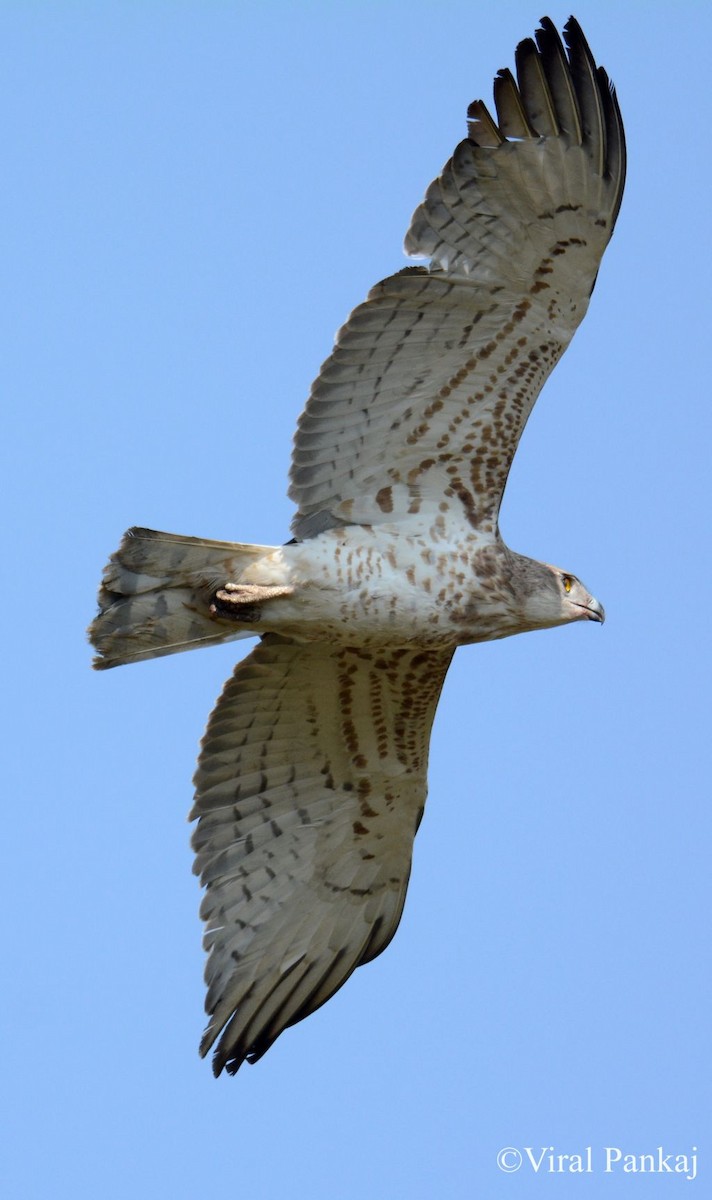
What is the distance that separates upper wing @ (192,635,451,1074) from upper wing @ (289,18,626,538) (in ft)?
3.71

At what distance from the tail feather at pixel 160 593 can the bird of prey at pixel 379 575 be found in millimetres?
11

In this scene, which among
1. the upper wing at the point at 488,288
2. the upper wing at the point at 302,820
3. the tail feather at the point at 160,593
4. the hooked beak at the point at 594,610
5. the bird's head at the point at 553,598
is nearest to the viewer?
the upper wing at the point at 488,288

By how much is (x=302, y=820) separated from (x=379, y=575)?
70.8 inches

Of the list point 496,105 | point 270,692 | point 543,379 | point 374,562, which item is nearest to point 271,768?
point 270,692

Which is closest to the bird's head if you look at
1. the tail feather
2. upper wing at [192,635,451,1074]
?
upper wing at [192,635,451,1074]

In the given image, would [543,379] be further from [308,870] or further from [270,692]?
[308,870]

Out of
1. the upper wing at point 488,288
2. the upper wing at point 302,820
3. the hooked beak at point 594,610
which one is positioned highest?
the upper wing at point 488,288

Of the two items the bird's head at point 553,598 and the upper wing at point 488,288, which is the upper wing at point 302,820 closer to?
the bird's head at point 553,598

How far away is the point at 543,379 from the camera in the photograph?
10.7 meters

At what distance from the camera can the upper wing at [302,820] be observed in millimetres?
11320

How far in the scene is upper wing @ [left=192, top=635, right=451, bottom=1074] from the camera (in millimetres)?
11320

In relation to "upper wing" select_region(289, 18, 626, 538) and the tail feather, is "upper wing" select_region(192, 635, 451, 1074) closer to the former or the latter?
the tail feather

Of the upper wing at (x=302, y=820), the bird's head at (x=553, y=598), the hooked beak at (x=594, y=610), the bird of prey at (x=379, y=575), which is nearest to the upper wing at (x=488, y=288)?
the bird of prey at (x=379, y=575)

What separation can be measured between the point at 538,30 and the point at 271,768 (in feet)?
14.3
